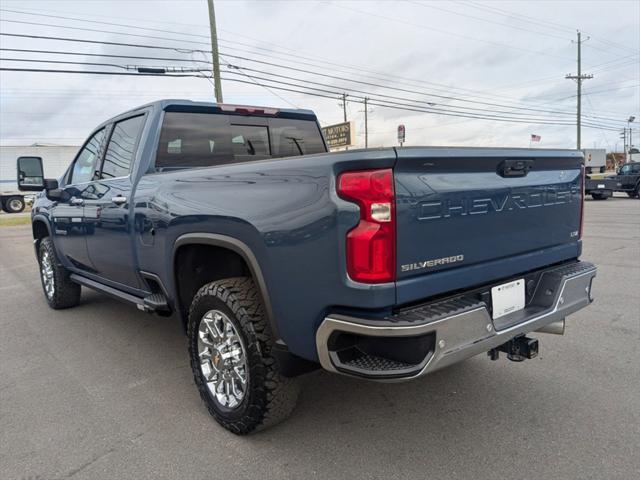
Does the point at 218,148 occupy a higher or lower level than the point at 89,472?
higher

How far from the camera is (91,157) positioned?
471 cm

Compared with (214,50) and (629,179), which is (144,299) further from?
(629,179)

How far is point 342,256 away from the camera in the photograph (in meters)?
2.07

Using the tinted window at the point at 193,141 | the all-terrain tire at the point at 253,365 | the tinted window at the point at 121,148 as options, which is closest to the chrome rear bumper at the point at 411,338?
the all-terrain tire at the point at 253,365

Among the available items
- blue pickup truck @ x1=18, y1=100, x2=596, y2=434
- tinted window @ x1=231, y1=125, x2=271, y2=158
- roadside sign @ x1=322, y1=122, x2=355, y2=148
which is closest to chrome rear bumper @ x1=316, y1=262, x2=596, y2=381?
blue pickup truck @ x1=18, y1=100, x2=596, y2=434

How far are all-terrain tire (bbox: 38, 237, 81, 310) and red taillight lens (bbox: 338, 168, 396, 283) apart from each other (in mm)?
4367

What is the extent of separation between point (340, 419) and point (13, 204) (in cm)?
3173

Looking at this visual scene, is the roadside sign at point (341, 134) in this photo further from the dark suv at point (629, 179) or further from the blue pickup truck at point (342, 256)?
the blue pickup truck at point (342, 256)

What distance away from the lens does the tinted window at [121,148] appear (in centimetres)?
388

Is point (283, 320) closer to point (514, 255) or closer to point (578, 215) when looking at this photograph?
point (514, 255)

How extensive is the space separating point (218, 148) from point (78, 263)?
2.08 metres

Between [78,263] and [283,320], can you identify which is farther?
[78,263]

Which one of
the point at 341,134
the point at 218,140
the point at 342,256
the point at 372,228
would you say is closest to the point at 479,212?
the point at 372,228

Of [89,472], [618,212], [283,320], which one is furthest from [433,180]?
[618,212]
